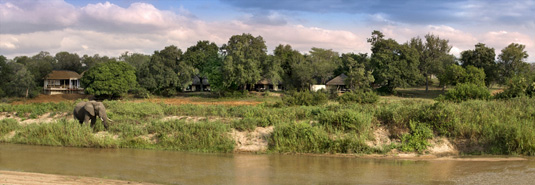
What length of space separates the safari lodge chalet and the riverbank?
5482cm

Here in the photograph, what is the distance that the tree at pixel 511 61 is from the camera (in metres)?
57.4

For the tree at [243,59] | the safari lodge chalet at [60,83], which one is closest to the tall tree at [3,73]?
the safari lodge chalet at [60,83]

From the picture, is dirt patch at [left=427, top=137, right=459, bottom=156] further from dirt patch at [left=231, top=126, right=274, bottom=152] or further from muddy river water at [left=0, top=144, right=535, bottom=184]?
dirt patch at [left=231, top=126, right=274, bottom=152]

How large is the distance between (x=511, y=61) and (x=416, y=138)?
5043cm

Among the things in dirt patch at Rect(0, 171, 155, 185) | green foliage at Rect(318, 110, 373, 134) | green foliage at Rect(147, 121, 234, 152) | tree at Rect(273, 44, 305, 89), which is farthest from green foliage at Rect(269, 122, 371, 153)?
tree at Rect(273, 44, 305, 89)

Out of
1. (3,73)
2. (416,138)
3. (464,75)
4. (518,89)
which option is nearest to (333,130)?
(416,138)

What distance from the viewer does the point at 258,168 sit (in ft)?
46.6

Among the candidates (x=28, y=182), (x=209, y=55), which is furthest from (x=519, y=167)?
(x=209, y=55)

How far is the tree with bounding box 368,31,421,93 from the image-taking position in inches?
2276

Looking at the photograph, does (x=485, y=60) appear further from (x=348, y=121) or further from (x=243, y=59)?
(x=348, y=121)

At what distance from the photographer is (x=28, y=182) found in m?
10.1

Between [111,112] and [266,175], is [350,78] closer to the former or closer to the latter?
[111,112]

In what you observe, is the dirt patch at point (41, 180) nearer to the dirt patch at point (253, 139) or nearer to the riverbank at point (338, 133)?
the riverbank at point (338, 133)

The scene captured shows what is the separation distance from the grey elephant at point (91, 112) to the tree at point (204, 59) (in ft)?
121
